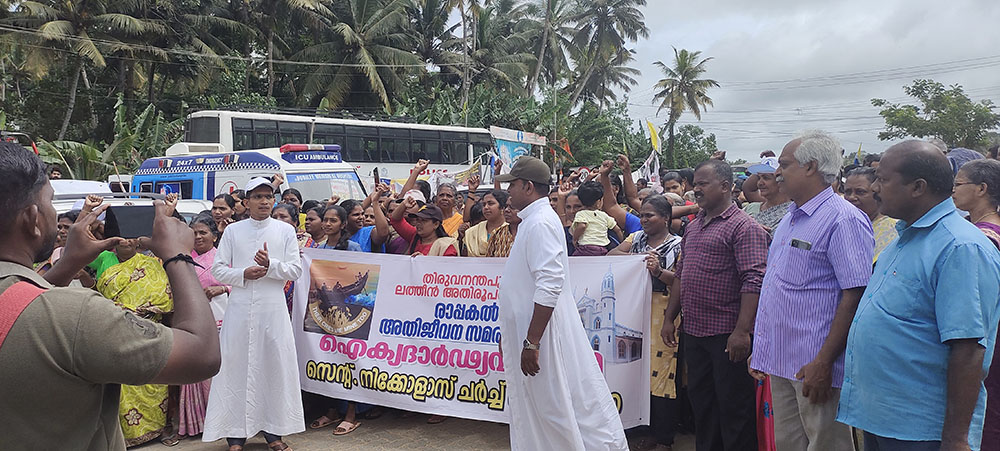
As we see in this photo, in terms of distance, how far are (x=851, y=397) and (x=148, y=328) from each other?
252cm

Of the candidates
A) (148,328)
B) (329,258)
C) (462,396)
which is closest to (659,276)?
(462,396)

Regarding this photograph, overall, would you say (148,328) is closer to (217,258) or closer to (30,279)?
(30,279)

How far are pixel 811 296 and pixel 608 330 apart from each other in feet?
6.21

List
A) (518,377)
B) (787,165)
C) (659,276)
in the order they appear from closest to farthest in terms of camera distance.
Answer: (787,165), (518,377), (659,276)

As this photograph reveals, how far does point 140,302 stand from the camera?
5137mm

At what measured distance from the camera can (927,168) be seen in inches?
101

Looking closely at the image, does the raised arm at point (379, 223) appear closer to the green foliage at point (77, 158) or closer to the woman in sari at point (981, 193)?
the woman in sari at point (981, 193)

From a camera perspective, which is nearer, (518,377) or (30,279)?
(30,279)

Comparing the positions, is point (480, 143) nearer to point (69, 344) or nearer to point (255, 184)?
point (255, 184)

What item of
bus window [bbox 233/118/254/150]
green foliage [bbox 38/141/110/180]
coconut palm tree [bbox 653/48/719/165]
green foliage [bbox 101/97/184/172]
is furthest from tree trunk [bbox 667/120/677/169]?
green foliage [bbox 38/141/110/180]

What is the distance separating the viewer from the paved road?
16.9 feet

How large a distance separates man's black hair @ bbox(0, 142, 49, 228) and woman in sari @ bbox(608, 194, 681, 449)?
3.84 metres

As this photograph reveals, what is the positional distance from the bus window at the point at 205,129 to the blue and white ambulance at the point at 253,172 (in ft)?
8.48

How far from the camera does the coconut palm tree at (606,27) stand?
45.7 meters
